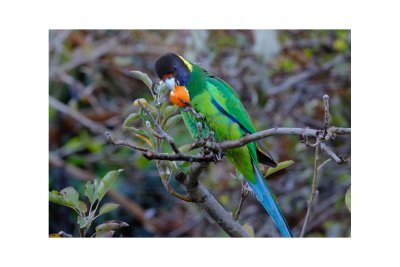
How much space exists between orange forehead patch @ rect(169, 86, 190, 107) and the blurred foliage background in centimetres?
45

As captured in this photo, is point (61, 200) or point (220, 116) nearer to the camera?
point (61, 200)

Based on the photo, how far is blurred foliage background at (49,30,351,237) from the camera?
9.50 feet

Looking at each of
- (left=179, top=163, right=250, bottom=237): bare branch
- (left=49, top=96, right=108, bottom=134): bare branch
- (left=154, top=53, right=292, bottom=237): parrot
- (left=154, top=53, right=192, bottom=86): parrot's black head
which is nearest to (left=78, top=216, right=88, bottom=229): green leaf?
(left=179, top=163, right=250, bottom=237): bare branch

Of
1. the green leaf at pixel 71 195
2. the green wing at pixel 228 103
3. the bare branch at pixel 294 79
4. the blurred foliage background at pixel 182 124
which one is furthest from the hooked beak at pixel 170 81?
the bare branch at pixel 294 79

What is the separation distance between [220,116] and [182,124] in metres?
0.57

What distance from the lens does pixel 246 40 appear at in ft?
9.98

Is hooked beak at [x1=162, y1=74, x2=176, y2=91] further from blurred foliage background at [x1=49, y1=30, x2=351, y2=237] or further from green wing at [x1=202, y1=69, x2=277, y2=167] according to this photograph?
blurred foliage background at [x1=49, y1=30, x2=351, y2=237]

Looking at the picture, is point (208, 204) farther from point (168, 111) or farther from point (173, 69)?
point (173, 69)

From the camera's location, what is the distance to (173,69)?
8.04ft

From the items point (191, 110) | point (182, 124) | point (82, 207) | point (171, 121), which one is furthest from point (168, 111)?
point (182, 124)

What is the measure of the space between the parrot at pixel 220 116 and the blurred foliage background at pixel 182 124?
394 millimetres

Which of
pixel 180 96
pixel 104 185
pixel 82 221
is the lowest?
pixel 82 221
